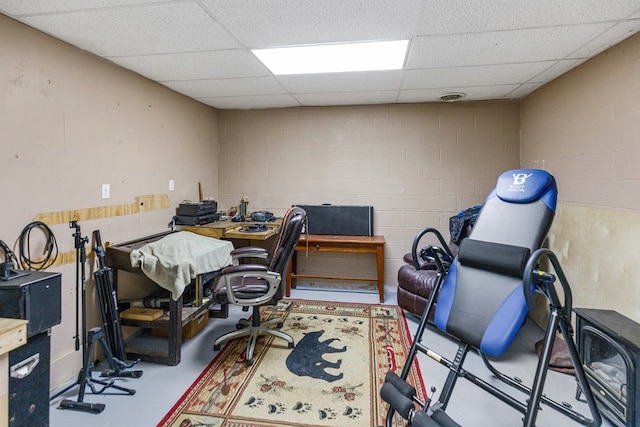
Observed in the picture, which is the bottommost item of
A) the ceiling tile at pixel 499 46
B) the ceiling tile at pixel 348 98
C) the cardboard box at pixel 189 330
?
the cardboard box at pixel 189 330

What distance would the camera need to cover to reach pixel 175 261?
254cm

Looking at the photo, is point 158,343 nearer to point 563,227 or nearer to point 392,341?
point 392,341

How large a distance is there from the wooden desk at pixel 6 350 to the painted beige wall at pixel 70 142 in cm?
97

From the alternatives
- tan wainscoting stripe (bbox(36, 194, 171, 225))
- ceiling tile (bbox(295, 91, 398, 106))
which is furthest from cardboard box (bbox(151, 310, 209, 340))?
ceiling tile (bbox(295, 91, 398, 106))

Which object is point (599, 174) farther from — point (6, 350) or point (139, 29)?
point (6, 350)

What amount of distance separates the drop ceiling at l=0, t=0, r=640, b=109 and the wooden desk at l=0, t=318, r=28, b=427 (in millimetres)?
1633

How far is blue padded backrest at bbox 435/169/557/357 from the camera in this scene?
1.69m

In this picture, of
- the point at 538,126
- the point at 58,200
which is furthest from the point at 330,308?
the point at 538,126

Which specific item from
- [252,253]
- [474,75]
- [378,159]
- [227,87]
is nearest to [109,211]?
[252,253]

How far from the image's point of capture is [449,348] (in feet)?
9.29

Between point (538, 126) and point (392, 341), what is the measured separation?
264 centimetres

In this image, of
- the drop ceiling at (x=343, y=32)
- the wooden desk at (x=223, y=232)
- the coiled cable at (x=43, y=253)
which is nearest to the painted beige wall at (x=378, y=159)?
the drop ceiling at (x=343, y=32)

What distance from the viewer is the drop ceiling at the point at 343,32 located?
186 cm

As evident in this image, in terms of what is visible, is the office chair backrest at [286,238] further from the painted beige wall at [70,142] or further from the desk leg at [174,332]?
the painted beige wall at [70,142]
